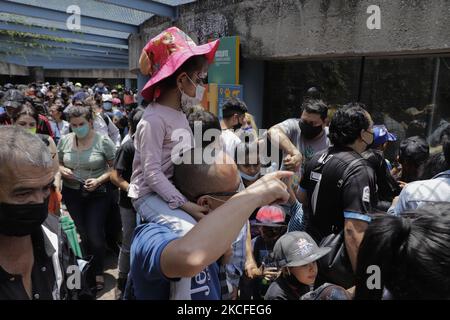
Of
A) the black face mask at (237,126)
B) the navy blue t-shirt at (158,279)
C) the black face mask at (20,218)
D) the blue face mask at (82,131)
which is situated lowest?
the navy blue t-shirt at (158,279)

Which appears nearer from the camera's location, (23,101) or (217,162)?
(217,162)

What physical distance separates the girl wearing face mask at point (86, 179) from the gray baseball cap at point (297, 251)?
1.97 m

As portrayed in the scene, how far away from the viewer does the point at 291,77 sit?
5594 millimetres

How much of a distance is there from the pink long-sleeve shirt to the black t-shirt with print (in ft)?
2.92

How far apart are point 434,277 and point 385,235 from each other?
164 millimetres

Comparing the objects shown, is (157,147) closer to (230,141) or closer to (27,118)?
(230,141)

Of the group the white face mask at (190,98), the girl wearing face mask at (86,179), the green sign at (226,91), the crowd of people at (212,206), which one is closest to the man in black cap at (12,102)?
the crowd of people at (212,206)

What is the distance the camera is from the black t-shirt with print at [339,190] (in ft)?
6.54

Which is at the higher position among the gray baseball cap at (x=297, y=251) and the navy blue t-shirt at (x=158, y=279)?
the navy blue t-shirt at (x=158, y=279)

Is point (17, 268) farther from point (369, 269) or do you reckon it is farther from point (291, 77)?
point (291, 77)

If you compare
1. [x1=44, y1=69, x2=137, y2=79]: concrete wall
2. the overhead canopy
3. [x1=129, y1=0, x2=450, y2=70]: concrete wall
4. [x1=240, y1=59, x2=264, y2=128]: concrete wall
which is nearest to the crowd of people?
[x1=129, y1=0, x2=450, y2=70]: concrete wall

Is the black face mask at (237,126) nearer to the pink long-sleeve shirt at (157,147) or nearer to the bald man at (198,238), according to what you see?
the pink long-sleeve shirt at (157,147)
